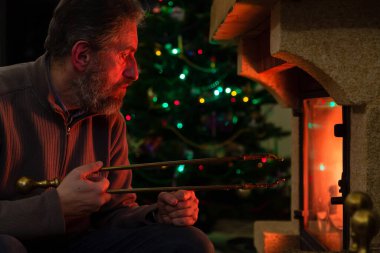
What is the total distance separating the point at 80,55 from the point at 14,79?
196 mm

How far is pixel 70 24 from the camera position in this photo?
67.8 inches

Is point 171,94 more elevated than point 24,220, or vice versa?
point 171,94

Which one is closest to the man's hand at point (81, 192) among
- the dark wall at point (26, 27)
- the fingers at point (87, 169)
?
the fingers at point (87, 169)

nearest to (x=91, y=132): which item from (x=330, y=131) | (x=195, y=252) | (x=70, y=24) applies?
(x=70, y=24)

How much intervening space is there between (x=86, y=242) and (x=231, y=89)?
88.9 inches

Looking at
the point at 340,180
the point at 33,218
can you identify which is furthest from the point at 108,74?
the point at 340,180

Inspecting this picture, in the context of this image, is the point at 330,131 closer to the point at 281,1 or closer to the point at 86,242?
the point at 281,1

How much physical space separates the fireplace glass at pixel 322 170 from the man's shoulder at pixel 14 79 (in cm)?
106

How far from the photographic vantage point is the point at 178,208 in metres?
1.59

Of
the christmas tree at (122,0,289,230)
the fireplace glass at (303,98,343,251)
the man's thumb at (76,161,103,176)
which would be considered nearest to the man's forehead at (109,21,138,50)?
the man's thumb at (76,161,103,176)

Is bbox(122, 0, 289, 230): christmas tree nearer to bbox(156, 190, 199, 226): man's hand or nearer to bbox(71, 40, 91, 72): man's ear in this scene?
bbox(71, 40, 91, 72): man's ear

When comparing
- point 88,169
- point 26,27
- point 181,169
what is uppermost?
point 26,27

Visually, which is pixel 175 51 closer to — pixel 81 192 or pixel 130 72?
pixel 130 72

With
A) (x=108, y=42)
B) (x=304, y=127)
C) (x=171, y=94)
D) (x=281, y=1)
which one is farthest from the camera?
(x=171, y=94)
